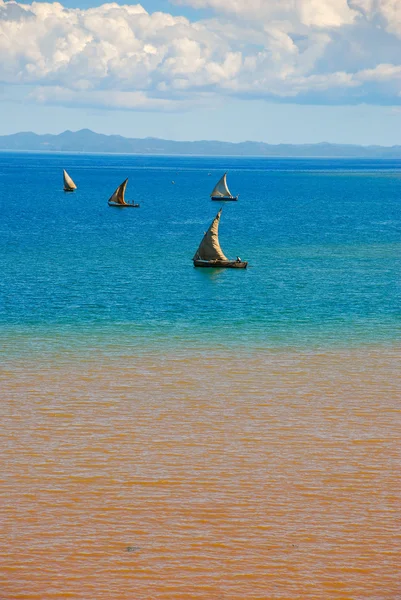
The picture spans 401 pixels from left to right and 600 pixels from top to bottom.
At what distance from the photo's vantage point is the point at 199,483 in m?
30.0

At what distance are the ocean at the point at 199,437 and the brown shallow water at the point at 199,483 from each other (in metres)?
0.08

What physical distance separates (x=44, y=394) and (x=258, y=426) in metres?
10.8

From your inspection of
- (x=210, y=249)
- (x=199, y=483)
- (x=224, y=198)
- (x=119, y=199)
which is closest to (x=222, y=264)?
(x=210, y=249)

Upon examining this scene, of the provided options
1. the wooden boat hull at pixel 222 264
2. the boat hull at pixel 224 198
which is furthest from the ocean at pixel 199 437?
the boat hull at pixel 224 198

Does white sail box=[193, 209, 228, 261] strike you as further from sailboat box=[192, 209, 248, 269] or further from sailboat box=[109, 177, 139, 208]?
sailboat box=[109, 177, 139, 208]

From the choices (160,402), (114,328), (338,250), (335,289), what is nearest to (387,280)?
(335,289)

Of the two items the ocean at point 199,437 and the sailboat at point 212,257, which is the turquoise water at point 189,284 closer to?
the ocean at point 199,437

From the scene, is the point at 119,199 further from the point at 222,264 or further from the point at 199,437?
the point at 199,437

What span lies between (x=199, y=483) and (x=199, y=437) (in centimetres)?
455

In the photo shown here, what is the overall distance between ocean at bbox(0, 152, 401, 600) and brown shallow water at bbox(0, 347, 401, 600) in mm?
76

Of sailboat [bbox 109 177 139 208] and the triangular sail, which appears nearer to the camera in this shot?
the triangular sail

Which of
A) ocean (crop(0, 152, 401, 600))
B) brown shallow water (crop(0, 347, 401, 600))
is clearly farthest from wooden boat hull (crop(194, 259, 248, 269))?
brown shallow water (crop(0, 347, 401, 600))

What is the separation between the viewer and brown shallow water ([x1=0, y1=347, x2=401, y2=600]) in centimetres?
2430

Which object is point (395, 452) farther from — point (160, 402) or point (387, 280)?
point (387, 280)
